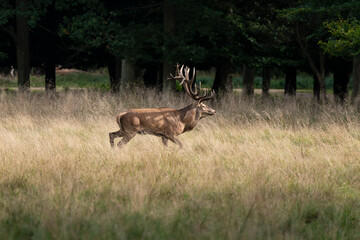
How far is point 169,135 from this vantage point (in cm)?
864

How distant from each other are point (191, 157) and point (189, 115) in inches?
32.5

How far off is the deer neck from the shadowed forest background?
18.5 inches

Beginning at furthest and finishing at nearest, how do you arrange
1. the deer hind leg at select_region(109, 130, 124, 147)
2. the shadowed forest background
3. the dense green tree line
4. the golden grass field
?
the dense green tree line → the deer hind leg at select_region(109, 130, 124, 147) → the shadowed forest background → the golden grass field

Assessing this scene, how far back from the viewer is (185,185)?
21.3 ft

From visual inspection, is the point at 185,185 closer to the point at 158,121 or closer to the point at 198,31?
the point at 158,121

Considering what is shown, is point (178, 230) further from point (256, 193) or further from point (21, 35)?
point (21, 35)

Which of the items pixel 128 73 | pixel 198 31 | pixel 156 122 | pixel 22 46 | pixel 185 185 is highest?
pixel 198 31

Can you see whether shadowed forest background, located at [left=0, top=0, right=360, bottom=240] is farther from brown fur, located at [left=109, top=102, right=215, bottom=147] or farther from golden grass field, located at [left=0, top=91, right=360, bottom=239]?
brown fur, located at [left=109, top=102, right=215, bottom=147]

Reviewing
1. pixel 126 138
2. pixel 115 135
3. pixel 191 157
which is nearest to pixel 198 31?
pixel 115 135

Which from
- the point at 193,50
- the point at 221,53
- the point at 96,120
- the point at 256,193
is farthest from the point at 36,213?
the point at 221,53

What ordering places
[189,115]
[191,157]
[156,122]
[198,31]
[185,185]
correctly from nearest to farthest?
[185,185]
[191,157]
[156,122]
[189,115]
[198,31]

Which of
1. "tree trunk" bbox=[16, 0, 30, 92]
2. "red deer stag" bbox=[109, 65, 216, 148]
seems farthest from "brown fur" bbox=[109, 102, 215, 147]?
"tree trunk" bbox=[16, 0, 30, 92]

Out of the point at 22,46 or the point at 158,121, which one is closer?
the point at 158,121

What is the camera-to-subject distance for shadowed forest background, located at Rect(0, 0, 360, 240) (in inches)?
198
